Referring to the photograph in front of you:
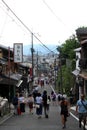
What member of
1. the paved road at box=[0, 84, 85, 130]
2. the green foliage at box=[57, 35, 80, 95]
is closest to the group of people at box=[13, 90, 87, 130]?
the paved road at box=[0, 84, 85, 130]

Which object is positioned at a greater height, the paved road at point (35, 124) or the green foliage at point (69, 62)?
the green foliage at point (69, 62)

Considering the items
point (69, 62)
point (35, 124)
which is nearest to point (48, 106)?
point (35, 124)

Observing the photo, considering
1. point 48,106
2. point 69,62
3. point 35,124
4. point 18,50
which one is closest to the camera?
point 35,124

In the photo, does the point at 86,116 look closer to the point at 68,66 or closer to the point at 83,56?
the point at 83,56

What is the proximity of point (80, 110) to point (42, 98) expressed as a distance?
10829 millimetres

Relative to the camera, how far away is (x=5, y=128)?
2469 cm

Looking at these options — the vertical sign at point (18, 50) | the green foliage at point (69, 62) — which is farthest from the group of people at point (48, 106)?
the green foliage at point (69, 62)

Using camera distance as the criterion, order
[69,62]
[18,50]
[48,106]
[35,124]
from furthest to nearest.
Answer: [69,62] < [18,50] < [48,106] < [35,124]

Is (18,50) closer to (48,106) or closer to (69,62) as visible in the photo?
(48,106)

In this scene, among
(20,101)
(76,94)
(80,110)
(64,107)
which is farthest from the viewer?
(76,94)

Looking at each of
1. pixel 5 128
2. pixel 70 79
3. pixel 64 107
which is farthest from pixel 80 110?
pixel 70 79

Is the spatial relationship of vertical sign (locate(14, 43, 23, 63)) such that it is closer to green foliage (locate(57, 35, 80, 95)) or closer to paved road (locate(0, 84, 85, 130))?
green foliage (locate(57, 35, 80, 95))

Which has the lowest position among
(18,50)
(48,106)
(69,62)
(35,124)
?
(35,124)

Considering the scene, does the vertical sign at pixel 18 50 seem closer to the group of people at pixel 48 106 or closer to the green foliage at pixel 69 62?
the group of people at pixel 48 106
